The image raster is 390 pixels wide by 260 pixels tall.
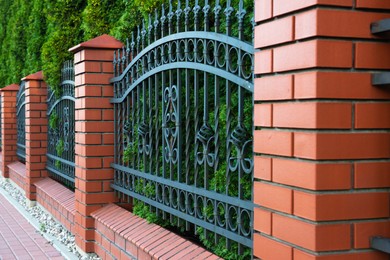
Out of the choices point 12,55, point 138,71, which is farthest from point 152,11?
point 12,55

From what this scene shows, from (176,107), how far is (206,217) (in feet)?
2.56

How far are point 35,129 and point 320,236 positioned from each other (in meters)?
6.80

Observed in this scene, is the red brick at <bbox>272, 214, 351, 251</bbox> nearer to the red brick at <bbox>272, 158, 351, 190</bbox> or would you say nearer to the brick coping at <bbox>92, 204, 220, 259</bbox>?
the red brick at <bbox>272, 158, 351, 190</bbox>

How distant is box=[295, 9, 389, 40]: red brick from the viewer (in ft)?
6.59

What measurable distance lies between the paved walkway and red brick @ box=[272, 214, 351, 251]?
387 centimetres

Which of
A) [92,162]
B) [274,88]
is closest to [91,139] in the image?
[92,162]

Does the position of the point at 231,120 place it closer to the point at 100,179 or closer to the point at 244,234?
the point at 244,234

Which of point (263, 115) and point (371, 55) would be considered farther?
point (263, 115)

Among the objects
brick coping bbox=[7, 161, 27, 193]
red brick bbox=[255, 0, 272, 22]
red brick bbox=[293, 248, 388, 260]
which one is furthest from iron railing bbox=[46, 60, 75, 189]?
red brick bbox=[293, 248, 388, 260]

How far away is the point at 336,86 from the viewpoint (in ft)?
6.64

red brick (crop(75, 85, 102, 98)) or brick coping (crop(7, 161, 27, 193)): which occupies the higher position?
red brick (crop(75, 85, 102, 98))

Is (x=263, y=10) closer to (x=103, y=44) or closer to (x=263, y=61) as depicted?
(x=263, y=61)

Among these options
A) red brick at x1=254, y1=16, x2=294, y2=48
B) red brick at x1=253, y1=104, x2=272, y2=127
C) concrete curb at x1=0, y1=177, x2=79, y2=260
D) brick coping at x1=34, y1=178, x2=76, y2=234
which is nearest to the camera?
red brick at x1=254, y1=16, x2=294, y2=48

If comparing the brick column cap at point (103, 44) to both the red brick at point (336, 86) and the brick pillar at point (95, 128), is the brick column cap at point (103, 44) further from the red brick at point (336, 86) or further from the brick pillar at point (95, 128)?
the red brick at point (336, 86)
